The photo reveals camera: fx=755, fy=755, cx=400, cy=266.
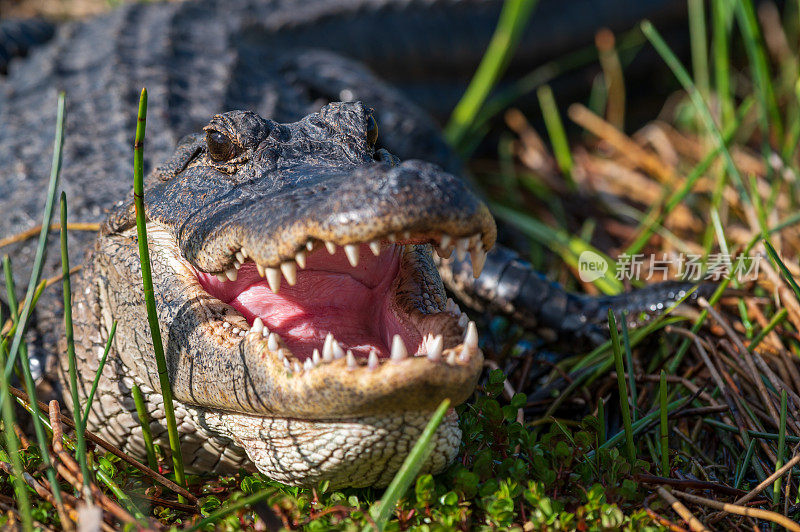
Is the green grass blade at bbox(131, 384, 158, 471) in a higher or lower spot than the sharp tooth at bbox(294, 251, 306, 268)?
lower

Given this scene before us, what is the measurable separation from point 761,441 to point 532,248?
76.0 inches

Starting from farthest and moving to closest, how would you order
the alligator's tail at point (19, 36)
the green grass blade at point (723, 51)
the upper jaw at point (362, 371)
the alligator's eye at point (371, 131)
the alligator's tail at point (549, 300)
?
the alligator's tail at point (19, 36) < the green grass blade at point (723, 51) < the alligator's tail at point (549, 300) < the alligator's eye at point (371, 131) < the upper jaw at point (362, 371)

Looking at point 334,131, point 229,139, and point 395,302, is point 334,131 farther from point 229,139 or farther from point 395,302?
point 395,302

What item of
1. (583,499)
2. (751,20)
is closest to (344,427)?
(583,499)

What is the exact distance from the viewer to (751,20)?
11.4 ft

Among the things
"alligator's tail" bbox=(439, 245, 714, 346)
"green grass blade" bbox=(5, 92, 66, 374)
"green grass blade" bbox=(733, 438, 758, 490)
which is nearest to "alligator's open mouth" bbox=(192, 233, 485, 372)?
"green grass blade" bbox=(5, 92, 66, 374)

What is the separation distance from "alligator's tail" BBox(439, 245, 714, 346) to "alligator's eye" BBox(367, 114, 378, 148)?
1155mm

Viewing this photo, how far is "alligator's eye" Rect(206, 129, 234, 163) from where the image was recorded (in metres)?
2.26

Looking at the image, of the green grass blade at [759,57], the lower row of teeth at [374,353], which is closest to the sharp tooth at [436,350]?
the lower row of teeth at [374,353]

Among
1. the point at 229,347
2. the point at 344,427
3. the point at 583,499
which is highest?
the point at 229,347

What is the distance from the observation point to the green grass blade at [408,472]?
5.43ft

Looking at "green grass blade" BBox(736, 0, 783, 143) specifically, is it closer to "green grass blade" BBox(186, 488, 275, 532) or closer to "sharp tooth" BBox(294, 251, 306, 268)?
"sharp tooth" BBox(294, 251, 306, 268)

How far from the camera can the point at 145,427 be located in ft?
7.45

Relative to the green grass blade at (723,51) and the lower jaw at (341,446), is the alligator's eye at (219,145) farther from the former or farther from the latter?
the green grass blade at (723,51)
